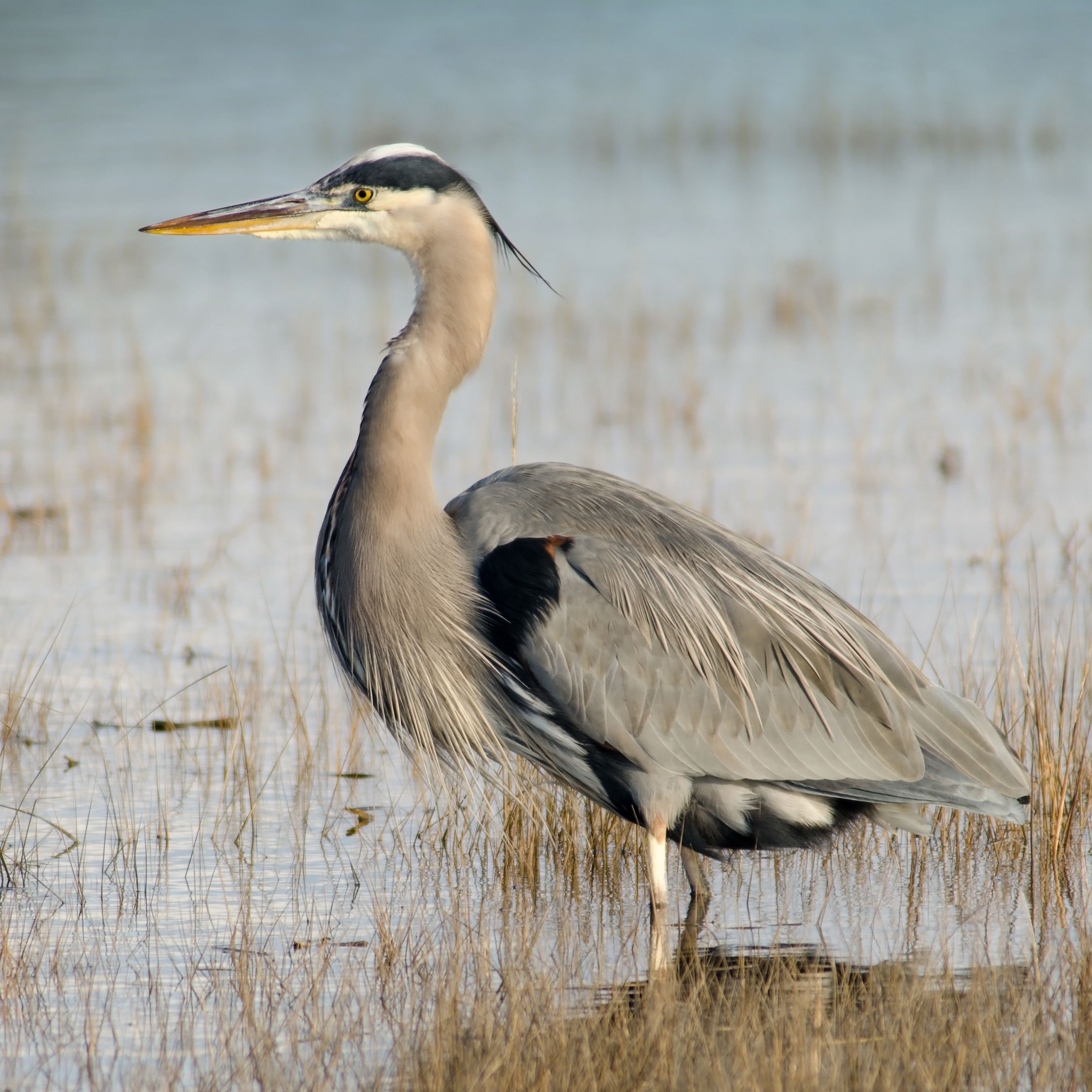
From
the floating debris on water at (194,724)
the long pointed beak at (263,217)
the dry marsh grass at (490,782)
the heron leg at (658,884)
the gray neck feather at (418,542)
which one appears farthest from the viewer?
the floating debris on water at (194,724)

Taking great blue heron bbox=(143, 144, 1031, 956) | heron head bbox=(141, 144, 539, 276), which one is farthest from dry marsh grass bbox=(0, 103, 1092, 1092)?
heron head bbox=(141, 144, 539, 276)

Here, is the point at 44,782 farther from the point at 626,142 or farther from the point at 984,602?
the point at 626,142

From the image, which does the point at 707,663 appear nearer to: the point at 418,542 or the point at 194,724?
the point at 418,542

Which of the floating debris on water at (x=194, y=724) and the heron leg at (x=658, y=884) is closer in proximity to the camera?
the heron leg at (x=658, y=884)

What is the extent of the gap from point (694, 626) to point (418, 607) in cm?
80

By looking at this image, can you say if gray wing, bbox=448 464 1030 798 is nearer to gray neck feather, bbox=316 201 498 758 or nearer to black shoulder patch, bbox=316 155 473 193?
gray neck feather, bbox=316 201 498 758

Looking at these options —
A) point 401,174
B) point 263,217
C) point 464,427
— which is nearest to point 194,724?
point 263,217

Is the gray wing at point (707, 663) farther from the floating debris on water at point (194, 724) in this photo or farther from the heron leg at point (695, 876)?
the floating debris on water at point (194, 724)

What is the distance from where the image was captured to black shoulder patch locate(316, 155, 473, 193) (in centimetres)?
550

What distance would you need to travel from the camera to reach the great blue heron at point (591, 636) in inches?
201

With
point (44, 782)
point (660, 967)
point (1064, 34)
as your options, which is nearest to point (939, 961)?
point (660, 967)

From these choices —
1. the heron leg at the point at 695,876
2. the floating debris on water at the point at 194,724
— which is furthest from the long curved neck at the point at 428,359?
the floating debris on water at the point at 194,724

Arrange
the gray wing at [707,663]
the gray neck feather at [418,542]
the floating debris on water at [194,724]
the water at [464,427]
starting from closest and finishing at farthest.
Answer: the gray wing at [707,663], the gray neck feather at [418,542], the water at [464,427], the floating debris on water at [194,724]

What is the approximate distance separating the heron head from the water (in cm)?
176
